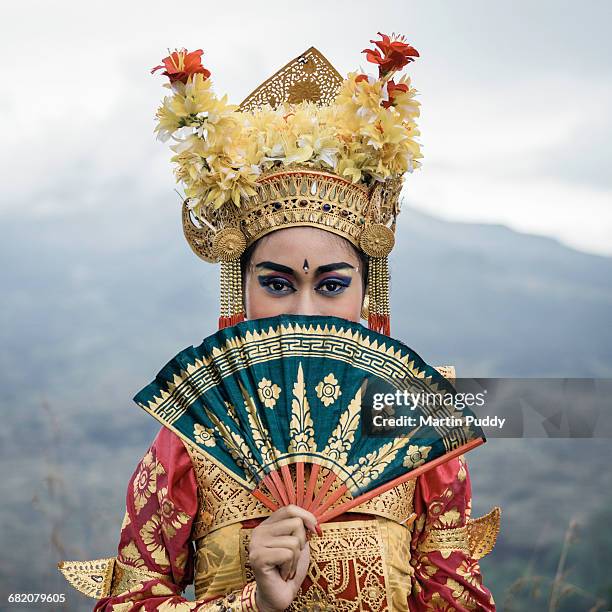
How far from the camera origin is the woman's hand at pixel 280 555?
2547 mm

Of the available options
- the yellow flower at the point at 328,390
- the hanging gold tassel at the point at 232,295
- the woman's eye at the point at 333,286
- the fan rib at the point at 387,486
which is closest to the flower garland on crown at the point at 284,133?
the hanging gold tassel at the point at 232,295

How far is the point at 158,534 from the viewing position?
2836 mm

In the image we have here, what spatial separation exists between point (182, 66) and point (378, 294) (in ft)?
2.87

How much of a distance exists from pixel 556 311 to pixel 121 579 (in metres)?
3.42

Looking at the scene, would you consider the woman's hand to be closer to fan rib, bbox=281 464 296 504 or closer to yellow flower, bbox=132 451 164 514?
fan rib, bbox=281 464 296 504

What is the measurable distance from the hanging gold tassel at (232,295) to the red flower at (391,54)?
0.70 metres

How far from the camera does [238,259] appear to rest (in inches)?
121

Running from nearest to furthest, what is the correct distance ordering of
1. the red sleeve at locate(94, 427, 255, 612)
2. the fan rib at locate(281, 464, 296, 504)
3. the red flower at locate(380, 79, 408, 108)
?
1. the fan rib at locate(281, 464, 296, 504)
2. the red sleeve at locate(94, 427, 255, 612)
3. the red flower at locate(380, 79, 408, 108)

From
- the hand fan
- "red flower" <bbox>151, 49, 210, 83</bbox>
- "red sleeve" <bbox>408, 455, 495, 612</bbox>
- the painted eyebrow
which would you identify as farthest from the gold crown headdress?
"red sleeve" <bbox>408, 455, 495, 612</bbox>

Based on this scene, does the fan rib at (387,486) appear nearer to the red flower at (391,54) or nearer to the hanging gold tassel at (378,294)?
the hanging gold tassel at (378,294)

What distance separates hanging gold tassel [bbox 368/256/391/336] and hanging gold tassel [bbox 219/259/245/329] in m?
0.39

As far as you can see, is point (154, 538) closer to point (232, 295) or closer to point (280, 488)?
point (280, 488)

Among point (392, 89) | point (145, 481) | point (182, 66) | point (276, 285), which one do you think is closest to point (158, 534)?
point (145, 481)

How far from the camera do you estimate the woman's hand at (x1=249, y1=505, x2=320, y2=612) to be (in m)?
2.55
